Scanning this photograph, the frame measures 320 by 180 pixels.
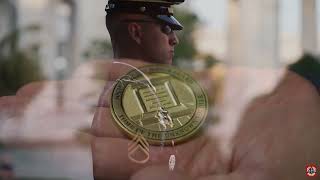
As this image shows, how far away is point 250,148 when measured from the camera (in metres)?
2.36

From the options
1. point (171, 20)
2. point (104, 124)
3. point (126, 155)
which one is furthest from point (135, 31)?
point (126, 155)

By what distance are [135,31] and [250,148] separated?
0.65 meters

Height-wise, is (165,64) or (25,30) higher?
(25,30)

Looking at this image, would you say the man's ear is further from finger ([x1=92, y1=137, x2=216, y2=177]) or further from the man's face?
finger ([x1=92, y1=137, x2=216, y2=177])

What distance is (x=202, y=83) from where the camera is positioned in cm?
235

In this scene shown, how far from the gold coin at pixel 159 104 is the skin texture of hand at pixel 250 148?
0.13ft

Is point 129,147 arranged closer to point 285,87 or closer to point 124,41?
point 124,41

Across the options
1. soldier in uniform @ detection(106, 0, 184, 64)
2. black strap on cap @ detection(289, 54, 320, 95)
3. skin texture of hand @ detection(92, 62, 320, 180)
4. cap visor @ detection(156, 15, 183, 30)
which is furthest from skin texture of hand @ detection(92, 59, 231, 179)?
black strap on cap @ detection(289, 54, 320, 95)

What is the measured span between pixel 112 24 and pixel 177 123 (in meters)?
0.46

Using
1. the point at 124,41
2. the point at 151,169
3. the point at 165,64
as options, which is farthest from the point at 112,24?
the point at 151,169

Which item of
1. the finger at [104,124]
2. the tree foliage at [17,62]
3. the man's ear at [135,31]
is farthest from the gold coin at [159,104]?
the tree foliage at [17,62]

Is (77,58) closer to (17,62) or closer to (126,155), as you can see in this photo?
(17,62)

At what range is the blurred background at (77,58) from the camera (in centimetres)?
232

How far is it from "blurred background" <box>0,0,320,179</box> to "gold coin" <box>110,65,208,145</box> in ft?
0.19
